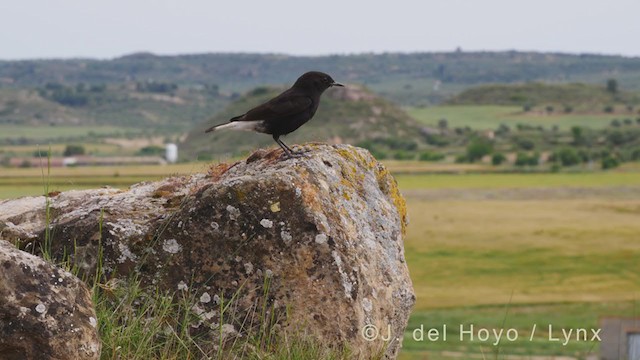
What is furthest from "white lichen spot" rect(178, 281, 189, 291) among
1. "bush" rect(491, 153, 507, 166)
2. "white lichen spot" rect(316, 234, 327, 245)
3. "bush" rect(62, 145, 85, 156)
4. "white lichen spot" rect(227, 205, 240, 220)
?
"bush" rect(62, 145, 85, 156)

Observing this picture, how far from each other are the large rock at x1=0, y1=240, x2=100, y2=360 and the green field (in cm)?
401

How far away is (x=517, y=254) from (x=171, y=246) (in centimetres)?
6572

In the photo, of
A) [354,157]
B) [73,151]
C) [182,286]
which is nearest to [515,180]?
[73,151]

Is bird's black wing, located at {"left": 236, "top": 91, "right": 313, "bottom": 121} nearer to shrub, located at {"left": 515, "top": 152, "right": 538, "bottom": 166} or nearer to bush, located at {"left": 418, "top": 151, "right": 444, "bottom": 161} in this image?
shrub, located at {"left": 515, "top": 152, "right": 538, "bottom": 166}

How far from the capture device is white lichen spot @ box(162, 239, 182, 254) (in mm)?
6910

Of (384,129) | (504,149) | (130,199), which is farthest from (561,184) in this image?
(130,199)

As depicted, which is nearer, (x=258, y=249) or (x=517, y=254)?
(x=258, y=249)

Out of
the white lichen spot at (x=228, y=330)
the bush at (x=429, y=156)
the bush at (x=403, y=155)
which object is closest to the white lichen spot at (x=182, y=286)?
the white lichen spot at (x=228, y=330)

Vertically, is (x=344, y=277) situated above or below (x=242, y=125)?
below

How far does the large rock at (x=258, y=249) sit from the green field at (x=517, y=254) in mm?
2055

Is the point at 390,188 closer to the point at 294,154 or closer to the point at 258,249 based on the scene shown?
the point at 294,154

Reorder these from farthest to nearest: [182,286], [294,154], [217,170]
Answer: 1. [217,170]
2. [294,154]
3. [182,286]

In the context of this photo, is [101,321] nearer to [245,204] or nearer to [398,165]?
[245,204]

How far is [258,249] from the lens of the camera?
6.91 meters
